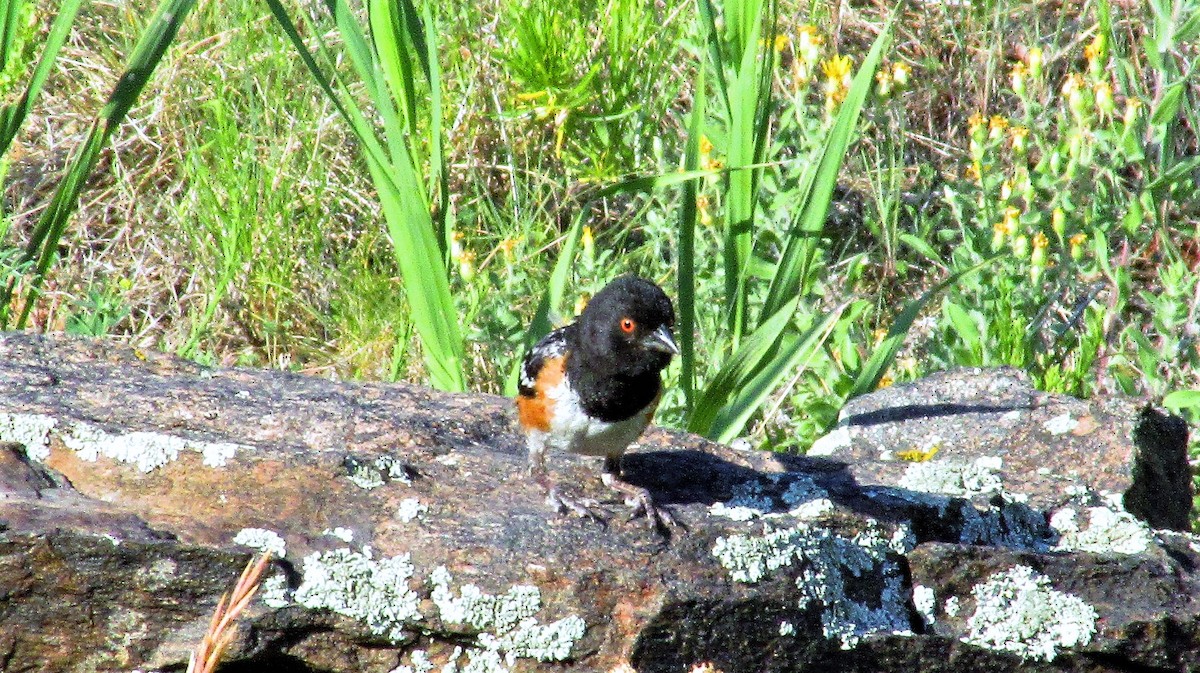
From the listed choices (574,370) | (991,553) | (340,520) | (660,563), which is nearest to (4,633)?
(340,520)

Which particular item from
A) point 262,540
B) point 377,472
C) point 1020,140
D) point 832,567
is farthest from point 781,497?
point 1020,140

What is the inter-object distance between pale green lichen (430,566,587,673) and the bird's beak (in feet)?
3.20

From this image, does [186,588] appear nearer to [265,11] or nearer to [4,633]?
[4,633]

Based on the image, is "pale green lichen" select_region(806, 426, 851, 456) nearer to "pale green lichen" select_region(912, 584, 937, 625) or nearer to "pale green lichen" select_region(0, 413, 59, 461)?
"pale green lichen" select_region(912, 584, 937, 625)

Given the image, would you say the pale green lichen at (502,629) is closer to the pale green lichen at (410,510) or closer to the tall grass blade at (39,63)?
the pale green lichen at (410,510)

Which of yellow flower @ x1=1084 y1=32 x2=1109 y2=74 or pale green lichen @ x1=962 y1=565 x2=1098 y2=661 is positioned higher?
yellow flower @ x1=1084 y1=32 x2=1109 y2=74

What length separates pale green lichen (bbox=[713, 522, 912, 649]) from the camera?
2693mm

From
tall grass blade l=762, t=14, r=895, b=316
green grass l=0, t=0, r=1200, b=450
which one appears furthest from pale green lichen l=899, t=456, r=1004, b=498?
tall grass blade l=762, t=14, r=895, b=316

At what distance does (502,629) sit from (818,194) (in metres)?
2.00

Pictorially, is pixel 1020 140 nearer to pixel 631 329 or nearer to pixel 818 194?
pixel 818 194

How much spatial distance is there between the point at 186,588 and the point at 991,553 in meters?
1.75

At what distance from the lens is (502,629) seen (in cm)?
253

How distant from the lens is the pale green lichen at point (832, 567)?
2.69m

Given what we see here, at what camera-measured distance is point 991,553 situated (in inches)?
112
